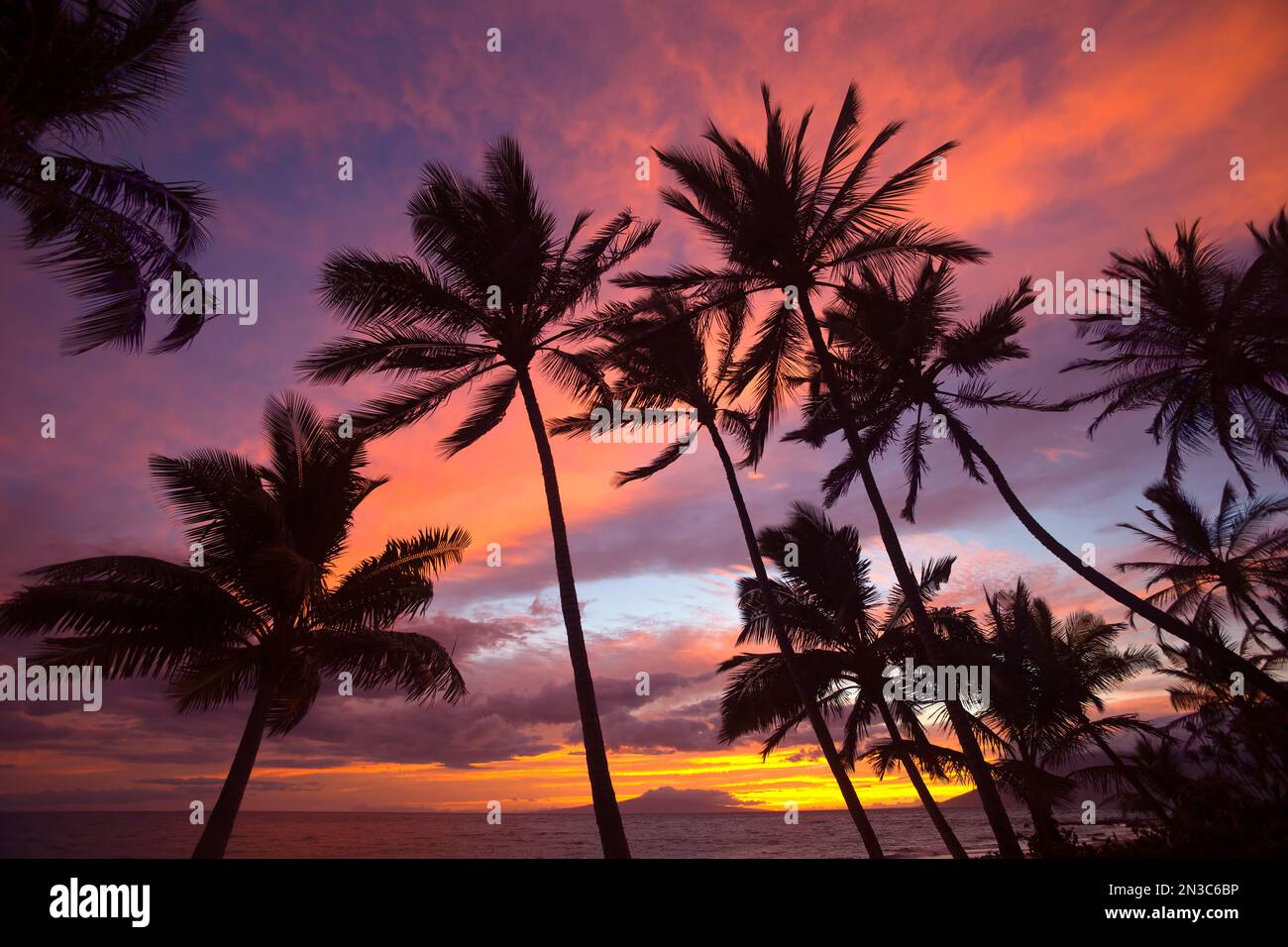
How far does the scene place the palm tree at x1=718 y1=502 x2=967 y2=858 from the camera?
17359 mm

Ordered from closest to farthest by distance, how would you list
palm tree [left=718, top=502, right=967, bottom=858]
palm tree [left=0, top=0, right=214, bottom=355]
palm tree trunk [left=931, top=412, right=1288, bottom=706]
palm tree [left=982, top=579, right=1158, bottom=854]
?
1. palm tree [left=0, top=0, right=214, bottom=355]
2. palm tree trunk [left=931, top=412, right=1288, bottom=706]
3. palm tree [left=718, top=502, right=967, bottom=858]
4. palm tree [left=982, top=579, right=1158, bottom=854]

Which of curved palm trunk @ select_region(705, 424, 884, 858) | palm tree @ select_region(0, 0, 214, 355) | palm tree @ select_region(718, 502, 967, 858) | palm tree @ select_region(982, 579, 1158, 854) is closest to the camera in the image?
palm tree @ select_region(0, 0, 214, 355)

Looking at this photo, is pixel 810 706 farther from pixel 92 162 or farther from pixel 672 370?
pixel 92 162

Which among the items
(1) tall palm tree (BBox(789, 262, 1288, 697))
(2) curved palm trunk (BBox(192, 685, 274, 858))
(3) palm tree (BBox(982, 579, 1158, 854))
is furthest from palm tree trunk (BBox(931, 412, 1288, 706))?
(2) curved palm trunk (BBox(192, 685, 274, 858))

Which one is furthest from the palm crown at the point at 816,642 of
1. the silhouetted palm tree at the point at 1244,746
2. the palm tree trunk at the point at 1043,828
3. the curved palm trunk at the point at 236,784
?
the curved palm trunk at the point at 236,784

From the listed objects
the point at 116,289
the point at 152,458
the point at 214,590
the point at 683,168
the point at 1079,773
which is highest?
the point at 683,168

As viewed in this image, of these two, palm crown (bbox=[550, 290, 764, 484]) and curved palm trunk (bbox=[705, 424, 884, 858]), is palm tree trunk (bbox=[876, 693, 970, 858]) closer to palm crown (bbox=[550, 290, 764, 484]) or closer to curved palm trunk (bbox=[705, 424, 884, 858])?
curved palm trunk (bbox=[705, 424, 884, 858])

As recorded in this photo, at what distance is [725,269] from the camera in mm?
13891

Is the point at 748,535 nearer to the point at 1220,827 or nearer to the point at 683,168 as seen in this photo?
the point at 683,168

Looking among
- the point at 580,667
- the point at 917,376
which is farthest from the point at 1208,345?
the point at 580,667

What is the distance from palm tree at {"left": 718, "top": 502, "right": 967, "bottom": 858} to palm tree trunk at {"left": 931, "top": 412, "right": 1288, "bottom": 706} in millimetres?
5149
